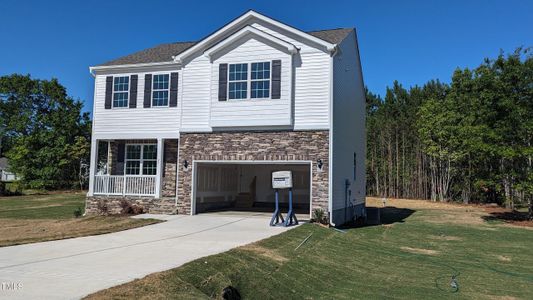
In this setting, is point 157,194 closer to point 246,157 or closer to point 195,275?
point 246,157

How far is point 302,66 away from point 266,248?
8512 millimetres

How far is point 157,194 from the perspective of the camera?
18.4 metres

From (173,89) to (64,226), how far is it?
23.2 feet

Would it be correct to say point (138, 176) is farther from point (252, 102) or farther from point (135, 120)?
point (252, 102)

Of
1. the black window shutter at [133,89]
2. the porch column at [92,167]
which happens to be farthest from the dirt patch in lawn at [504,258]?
the porch column at [92,167]

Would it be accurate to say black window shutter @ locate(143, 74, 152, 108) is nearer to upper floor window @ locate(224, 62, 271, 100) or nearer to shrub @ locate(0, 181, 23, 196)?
upper floor window @ locate(224, 62, 271, 100)

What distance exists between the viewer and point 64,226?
15.4 m

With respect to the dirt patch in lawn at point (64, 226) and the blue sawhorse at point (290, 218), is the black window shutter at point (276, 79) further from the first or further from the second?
the dirt patch in lawn at point (64, 226)

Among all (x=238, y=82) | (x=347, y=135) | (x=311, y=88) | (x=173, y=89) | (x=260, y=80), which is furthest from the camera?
(x=347, y=135)

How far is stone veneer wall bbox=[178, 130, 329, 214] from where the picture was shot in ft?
52.0

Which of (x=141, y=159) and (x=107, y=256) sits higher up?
(x=141, y=159)

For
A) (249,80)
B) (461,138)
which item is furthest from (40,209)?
(461,138)

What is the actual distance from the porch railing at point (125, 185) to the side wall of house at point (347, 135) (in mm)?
7932

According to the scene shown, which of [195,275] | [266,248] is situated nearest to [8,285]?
[195,275]
